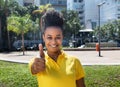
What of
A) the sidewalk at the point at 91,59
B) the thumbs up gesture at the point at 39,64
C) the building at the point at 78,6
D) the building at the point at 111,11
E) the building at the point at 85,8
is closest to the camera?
the thumbs up gesture at the point at 39,64

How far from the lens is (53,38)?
7.65 feet

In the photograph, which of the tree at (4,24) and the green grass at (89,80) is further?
the tree at (4,24)

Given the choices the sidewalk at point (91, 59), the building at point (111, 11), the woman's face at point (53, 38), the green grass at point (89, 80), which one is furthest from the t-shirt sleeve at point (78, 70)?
the building at point (111, 11)

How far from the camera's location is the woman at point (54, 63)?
7.34 feet

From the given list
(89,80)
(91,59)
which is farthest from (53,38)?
(91,59)

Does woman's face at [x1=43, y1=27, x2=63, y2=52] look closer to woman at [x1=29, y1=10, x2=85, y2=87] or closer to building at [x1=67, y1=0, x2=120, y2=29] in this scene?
woman at [x1=29, y1=10, x2=85, y2=87]

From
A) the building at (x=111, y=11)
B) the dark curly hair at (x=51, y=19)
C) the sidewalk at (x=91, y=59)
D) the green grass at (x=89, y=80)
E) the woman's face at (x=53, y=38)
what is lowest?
the sidewalk at (x=91, y=59)

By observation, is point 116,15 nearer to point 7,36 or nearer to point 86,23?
point 86,23

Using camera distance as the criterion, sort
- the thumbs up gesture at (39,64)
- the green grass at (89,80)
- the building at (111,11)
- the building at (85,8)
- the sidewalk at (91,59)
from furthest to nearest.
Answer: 1. the building at (85,8)
2. the building at (111,11)
3. the sidewalk at (91,59)
4. the green grass at (89,80)
5. the thumbs up gesture at (39,64)

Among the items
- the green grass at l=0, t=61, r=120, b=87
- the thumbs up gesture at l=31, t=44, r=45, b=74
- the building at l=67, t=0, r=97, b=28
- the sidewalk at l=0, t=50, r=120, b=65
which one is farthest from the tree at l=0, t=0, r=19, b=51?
the building at l=67, t=0, r=97, b=28

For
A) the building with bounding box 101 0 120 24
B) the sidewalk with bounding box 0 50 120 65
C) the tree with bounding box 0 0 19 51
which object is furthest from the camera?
the building with bounding box 101 0 120 24

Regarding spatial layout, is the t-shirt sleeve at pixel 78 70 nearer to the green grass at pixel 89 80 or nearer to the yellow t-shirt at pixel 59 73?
the yellow t-shirt at pixel 59 73

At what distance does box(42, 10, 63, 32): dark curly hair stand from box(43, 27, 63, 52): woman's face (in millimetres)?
27

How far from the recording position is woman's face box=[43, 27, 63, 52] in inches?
91.5
